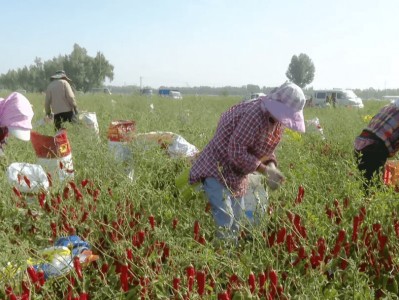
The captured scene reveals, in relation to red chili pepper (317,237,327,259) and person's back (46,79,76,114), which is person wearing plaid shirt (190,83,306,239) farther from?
person's back (46,79,76,114)

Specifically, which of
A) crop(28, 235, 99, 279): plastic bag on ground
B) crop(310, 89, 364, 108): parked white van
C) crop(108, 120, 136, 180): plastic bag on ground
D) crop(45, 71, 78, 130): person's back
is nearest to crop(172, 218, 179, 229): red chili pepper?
crop(28, 235, 99, 279): plastic bag on ground

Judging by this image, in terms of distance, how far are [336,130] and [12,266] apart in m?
5.14

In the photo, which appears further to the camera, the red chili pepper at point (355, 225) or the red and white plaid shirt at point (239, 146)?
the red and white plaid shirt at point (239, 146)

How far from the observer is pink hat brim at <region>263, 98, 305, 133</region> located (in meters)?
2.68

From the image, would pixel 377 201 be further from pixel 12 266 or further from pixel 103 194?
pixel 12 266

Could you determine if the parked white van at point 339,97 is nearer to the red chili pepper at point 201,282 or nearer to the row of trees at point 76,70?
the red chili pepper at point 201,282

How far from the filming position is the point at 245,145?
106 inches

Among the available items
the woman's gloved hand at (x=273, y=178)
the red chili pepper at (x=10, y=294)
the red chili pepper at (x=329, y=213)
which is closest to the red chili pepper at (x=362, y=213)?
the red chili pepper at (x=329, y=213)

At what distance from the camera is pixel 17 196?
2.54 metres

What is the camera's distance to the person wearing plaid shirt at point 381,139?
11.4ft

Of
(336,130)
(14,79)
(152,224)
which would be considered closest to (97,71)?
(14,79)

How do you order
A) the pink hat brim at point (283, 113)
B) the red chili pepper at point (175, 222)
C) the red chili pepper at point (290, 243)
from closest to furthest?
the red chili pepper at point (290, 243) → the red chili pepper at point (175, 222) → the pink hat brim at point (283, 113)

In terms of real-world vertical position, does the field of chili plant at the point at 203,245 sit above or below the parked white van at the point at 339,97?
above

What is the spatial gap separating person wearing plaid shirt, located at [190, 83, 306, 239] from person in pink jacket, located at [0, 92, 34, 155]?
1.11m
